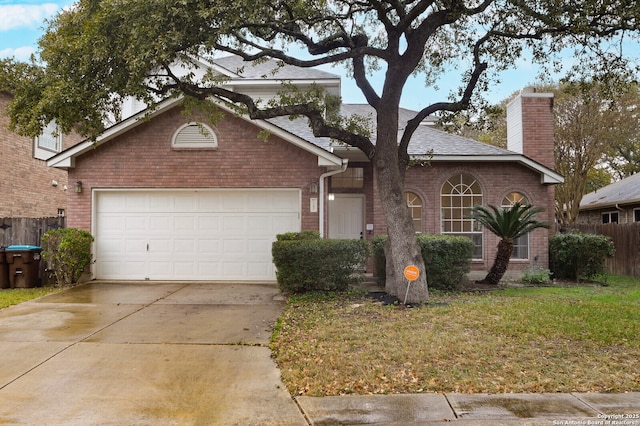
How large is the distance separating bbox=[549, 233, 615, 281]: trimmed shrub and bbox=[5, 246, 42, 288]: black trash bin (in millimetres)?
13699

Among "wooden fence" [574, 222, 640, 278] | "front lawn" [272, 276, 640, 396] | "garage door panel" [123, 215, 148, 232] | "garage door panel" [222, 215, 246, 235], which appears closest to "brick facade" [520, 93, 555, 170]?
"wooden fence" [574, 222, 640, 278]

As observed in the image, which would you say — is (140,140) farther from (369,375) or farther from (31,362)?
(369,375)

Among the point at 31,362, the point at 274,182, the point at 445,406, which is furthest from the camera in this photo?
the point at 274,182

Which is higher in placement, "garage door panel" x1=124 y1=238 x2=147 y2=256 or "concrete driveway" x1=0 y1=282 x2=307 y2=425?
"garage door panel" x1=124 y1=238 x2=147 y2=256

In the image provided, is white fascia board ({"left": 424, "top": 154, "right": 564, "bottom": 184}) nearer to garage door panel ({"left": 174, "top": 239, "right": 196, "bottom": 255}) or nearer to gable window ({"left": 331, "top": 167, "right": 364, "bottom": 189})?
gable window ({"left": 331, "top": 167, "right": 364, "bottom": 189})

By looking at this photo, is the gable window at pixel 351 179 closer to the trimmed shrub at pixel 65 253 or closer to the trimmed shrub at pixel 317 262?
the trimmed shrub at pixel 317 262

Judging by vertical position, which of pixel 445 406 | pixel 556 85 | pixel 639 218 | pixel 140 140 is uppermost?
pixel 556 85

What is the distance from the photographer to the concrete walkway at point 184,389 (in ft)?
11.5

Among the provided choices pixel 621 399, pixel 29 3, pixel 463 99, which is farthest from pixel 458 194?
pixel 29 3

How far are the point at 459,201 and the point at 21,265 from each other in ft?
38.4

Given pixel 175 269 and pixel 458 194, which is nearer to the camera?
pixel 175 269

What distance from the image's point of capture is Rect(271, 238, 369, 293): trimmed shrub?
8.54 meters

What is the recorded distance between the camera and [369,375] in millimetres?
4262

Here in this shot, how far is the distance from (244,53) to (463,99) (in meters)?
4.67
